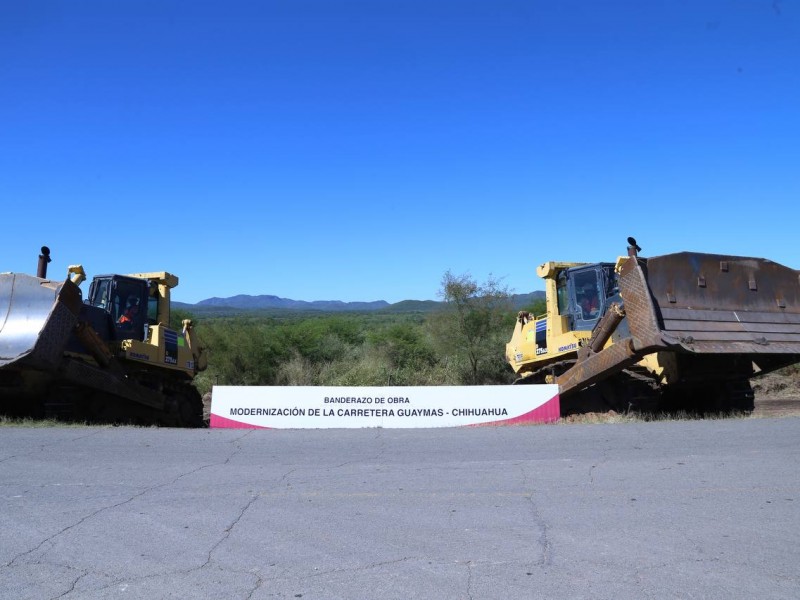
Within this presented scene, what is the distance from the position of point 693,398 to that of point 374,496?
11.1 meters

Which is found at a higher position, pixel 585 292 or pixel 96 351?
pixel 585 292

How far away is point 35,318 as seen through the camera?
14.2 metres

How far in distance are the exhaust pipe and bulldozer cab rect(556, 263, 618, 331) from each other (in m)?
10.8

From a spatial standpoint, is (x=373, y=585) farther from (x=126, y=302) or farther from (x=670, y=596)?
(x=126, y=302)

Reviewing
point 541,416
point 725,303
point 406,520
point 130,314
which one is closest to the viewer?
point 406,520

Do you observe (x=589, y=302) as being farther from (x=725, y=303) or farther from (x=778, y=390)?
(x=778, y=390)

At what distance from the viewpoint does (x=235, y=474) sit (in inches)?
360

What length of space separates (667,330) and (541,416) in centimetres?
304

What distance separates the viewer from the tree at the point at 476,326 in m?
30.0

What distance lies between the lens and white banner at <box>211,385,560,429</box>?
14.6 m

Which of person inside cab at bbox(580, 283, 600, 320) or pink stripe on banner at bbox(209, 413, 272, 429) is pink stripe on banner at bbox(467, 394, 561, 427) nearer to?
person inside cab at bbox(580, 283, 600, 320)

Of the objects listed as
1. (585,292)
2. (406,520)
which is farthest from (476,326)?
(406,520)

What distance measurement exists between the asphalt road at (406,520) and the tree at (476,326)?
60.7ft

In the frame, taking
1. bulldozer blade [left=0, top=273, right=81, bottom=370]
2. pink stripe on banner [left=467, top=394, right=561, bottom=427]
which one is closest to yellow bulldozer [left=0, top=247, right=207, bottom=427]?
bulldozer blade [left=0, top=273, right=81, bottom=370]
